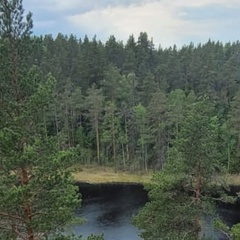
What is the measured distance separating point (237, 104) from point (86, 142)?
846 inches

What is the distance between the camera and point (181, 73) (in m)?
72.2

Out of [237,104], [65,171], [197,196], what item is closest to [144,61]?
[237,104]

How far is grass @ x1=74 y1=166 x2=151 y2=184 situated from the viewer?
52.8 metres

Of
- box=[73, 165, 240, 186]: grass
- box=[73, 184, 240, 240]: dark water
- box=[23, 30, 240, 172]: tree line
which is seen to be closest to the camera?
box=[73, 184, 240, 240]: dark water

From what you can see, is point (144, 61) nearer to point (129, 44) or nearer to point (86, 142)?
point (129, 44)

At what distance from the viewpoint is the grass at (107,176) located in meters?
52.8

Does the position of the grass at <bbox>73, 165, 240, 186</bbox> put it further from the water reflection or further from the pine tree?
the pine tree

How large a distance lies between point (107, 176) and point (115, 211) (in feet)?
42.0

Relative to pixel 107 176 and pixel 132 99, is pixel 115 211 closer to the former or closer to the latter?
pixel 107 176

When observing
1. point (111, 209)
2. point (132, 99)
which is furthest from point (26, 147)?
point (132, 99)

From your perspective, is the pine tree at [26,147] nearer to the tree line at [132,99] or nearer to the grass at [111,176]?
the tree line at [132,99]

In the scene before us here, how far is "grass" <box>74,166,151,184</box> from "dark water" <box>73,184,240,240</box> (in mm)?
1247

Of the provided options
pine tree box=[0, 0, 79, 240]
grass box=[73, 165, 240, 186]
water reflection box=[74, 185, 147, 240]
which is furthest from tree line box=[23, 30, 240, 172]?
pine tree box=[0, 0, 79, 240]

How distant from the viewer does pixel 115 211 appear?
137ft
